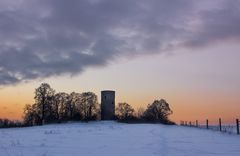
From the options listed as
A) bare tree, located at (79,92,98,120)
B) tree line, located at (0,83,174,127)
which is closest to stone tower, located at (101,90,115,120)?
tree line, located at (0,83,174,127)

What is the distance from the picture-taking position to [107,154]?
58.1ft

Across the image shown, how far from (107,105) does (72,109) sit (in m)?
23.6

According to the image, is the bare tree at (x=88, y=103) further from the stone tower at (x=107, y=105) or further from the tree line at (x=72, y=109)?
the stone tower at (x=107, y=105)

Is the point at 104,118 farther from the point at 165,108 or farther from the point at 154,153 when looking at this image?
the point at 154,153

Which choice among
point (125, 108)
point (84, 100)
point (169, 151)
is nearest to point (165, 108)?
point (125, 108)

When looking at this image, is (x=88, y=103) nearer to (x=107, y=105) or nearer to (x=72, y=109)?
(x=72, y=109)

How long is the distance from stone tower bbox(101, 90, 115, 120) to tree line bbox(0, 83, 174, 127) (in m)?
3.26

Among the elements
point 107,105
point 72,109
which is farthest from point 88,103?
point 107,105

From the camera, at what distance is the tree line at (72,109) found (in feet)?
359

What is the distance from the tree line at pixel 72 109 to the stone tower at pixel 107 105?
3.26 m

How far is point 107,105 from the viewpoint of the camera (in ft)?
327

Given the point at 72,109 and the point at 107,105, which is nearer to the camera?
the point at 107,105

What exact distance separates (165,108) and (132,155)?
117 meters

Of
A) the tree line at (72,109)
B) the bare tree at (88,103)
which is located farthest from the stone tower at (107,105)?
the bare tree at (88,103)
